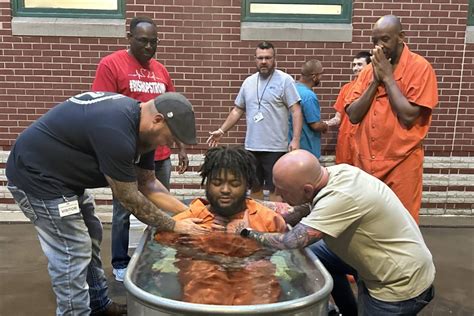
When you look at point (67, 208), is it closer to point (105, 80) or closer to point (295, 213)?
point (295, 213)

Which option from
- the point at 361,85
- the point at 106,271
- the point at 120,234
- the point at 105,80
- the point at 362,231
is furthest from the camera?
the point at 106,271

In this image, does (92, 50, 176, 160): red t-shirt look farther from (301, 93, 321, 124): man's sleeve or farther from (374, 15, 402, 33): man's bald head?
(374, 15, 402, 33): man's bald head

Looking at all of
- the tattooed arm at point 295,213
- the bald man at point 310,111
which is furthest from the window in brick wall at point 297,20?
the tattooed arm at point 295,213

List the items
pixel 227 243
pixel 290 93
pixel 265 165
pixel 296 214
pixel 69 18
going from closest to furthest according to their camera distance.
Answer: pixel 227 243 < pixel 296 214 < pixel 290 93 < pixel 265 165 < pixel 69 18

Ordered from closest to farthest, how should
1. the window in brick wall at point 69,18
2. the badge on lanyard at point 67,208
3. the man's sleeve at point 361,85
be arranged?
the badge on lanyard at point 67,208, the man's sleeve at point 361,85, the window in brick wall at point 69,18

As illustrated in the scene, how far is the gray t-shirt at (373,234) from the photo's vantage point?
263 cm

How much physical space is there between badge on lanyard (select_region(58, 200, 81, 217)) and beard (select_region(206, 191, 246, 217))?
744 millimetres

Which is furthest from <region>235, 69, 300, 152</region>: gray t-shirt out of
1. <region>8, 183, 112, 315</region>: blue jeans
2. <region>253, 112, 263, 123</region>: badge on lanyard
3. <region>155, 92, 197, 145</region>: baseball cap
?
<region>155, 92, 197, 145</region>: baseball cap

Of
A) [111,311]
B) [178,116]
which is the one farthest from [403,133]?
[111,311]

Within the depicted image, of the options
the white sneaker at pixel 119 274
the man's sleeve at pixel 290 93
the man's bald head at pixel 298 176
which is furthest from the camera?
→ the man's sleeve at pixel 290 93

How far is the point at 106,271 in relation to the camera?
4723 millimetres

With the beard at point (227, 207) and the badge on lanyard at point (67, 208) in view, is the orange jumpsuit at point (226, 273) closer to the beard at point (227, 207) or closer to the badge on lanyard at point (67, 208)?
the beard at point (227, 207)

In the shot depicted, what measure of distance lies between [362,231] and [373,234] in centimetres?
6

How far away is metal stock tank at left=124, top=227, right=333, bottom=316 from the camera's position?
2.10m
